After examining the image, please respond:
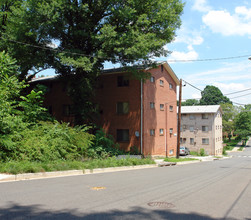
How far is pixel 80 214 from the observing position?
17.0ft

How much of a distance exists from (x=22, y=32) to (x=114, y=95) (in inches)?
437

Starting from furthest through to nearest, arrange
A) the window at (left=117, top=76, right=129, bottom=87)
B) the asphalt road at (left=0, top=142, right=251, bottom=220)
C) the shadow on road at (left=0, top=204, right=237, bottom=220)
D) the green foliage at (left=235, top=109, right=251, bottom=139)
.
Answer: the green foliage at (left=235, top=109, right=251, bottom=139) → the window at (left=117, top=76, right=129, bottom=87) → the asphalt road at (left=0, top=142, right=251, bottom=220) → the shadow on road at (left=0, top=204, right=237, bottom=220)

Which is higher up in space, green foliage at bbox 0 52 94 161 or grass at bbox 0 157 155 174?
green foliage at bbox 0 52 94 161

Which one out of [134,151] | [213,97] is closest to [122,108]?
[134,151]

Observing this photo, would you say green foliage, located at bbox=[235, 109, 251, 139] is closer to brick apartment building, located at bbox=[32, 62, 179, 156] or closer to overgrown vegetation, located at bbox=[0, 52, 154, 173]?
brick apartment building, located at bbox=[32, 62, 179, 156]

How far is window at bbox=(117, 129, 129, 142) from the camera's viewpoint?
25.8 meters

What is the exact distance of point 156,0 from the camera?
65.8ft

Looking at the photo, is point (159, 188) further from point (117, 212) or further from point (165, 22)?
point (165, 22)

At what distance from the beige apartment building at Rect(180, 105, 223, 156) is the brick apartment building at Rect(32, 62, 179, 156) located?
25541mm

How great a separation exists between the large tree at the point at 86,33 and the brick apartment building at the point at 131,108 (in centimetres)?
483

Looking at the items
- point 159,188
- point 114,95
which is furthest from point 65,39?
point 159,188

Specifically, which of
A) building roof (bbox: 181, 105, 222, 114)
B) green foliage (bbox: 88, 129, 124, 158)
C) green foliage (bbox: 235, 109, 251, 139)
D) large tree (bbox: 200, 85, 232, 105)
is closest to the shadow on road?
green foliage (bbox: 88, 129, 124, 158)

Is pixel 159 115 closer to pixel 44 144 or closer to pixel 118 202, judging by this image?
pixel 44 144

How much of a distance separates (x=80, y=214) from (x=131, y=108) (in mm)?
20825
